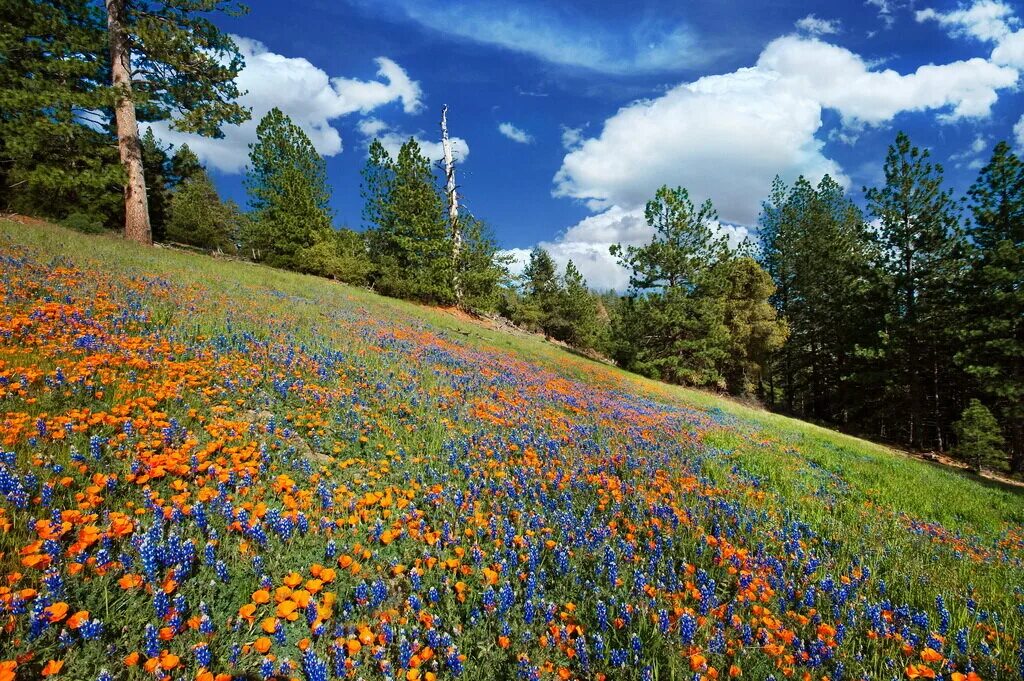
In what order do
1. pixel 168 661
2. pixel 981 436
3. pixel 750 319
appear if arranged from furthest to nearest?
pixel 750 319 → pixel 981 436 → pixel 168 661

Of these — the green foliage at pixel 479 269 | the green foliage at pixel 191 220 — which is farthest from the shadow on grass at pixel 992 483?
the green foliage at pixel 191 220

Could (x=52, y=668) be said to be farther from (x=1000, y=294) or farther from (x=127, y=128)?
(x=1000, y=294)

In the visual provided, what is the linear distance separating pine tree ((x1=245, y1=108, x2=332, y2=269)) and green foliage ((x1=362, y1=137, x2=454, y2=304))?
224 inches

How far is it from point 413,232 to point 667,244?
18.5 meters

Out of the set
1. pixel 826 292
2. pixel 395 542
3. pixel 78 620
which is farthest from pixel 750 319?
pixel 78 620

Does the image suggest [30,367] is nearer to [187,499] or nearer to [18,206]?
[187,499]

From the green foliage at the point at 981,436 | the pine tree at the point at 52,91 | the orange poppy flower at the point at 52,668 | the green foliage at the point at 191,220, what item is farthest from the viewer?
the green foliage at the point at 191,220

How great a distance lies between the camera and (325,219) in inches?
1437

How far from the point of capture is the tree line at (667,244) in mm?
18609

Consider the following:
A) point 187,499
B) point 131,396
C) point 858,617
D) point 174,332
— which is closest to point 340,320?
point 174,332

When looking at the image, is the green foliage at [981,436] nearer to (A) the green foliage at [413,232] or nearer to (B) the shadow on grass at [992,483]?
(B) the shadow on grass at [992,483]

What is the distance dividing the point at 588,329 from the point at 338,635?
51614 millimetres

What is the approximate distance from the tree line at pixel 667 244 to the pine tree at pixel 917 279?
0.30 feet

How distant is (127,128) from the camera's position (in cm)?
1884
